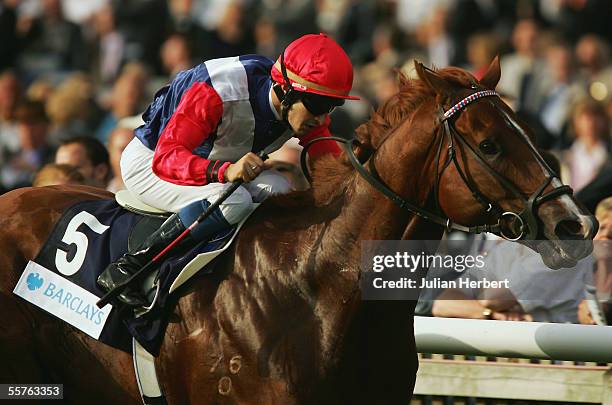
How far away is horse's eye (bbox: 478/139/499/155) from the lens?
3.79m

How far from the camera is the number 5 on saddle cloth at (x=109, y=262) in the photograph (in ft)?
13.6

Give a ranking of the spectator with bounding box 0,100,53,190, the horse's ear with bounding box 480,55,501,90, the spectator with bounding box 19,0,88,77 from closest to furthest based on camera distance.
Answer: the horse's ear with bounding box 480,55,501,90 → the spectator with bounding box 0,100,53,190 → the spectator with bounding box 19,0,88,77

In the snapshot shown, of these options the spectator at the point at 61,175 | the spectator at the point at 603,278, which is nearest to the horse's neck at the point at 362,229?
the spectator at the point at 603,278

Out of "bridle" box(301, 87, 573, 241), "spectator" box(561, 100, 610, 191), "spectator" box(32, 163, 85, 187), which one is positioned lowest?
"bridle" box(301, 87, 573, 241)

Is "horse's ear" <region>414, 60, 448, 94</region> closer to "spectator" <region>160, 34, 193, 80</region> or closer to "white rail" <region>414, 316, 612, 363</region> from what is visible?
"white rail" <region>414, 316, 612, 363</region>

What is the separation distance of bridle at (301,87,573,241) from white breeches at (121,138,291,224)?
0.47m

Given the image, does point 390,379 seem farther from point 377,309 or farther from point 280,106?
point 280,106

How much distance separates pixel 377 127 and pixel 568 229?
0.81 meters

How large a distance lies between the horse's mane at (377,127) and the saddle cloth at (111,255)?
371mm

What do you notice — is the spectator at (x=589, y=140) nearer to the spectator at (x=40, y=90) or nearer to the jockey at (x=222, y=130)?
the jockey at (x=222, y=130)

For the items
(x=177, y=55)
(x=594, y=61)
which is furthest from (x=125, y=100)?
(x=594, y=61)

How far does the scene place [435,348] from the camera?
4.88 m

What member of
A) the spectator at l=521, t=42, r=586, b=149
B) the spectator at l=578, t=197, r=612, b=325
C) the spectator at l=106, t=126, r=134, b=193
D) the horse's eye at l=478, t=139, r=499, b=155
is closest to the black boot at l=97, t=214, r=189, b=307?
the horse's eye at l=478, t=139, r=499, b=155

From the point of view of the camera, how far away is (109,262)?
4391 millimetres
